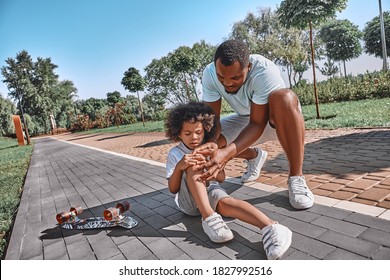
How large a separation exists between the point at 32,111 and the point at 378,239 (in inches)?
1561

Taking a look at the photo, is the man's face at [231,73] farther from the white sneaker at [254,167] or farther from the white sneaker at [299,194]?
the white sneaker at [254,167]

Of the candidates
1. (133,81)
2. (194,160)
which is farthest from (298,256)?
(133,81)

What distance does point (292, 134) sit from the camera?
1.76 meters

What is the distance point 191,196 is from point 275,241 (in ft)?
2.16

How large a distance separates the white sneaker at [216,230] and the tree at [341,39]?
80.9 feet

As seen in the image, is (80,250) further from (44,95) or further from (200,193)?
(44,95)

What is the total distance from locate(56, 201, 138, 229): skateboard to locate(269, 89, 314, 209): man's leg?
1.12 metres

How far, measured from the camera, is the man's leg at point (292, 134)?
5.65ft

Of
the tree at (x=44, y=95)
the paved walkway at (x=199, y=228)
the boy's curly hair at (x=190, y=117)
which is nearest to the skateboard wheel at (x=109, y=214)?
the paved walkway at (x=199, y=228)

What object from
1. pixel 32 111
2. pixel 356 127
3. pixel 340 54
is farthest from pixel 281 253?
pixel 32 111

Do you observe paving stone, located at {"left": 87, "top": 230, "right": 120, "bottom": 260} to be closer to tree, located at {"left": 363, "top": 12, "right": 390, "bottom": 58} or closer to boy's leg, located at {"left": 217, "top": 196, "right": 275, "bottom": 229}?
boy's leg, located at {"left": 217, "top": 196, "right": 275, "bottom": 229}

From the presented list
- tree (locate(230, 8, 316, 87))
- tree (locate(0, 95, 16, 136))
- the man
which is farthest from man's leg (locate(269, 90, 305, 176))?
tree (locate(0, 95, 16, 136))

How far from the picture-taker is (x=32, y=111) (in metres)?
34.1
